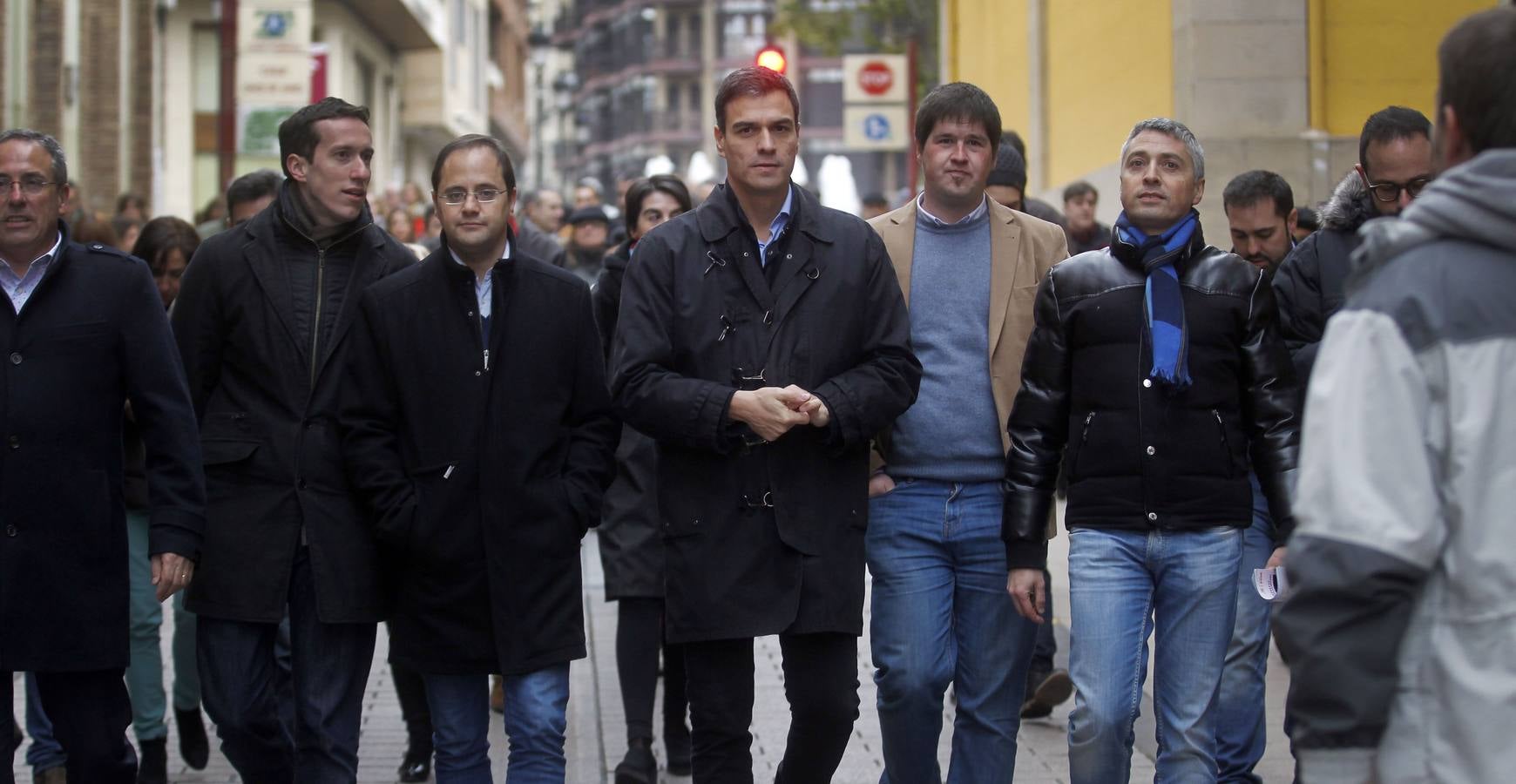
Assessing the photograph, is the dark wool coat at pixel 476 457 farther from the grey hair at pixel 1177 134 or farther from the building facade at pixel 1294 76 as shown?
the building facade at pixel 1294 76

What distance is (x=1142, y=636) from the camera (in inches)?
211

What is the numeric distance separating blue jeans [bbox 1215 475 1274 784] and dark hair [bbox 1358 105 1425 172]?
110 centimetres

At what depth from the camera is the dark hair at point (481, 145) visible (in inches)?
223

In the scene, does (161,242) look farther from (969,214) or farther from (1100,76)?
(1100,76)

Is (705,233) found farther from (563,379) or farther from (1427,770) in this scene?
(1427,770)

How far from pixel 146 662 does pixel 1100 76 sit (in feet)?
34.1

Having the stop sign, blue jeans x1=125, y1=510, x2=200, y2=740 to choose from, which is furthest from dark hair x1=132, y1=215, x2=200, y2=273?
the stop sign

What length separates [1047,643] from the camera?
8.71 m

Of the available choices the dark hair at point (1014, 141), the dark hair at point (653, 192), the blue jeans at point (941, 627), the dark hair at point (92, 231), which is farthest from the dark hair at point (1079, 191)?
the blue jeans at point (941, 627)

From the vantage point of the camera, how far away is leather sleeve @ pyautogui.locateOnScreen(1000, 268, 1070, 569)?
543cm

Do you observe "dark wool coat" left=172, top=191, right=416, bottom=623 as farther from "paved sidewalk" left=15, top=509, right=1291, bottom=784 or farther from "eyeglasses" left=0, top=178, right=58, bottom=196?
"paved sidewalk" left=15, top=509, right=1291, bottom=784

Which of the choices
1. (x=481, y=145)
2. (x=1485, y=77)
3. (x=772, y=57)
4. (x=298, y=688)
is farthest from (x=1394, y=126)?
(x=772, y=57)

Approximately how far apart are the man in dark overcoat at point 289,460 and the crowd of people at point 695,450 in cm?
1

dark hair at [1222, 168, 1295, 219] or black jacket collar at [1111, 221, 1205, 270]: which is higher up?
dark hair at [1222, 168, 1295, 219]
